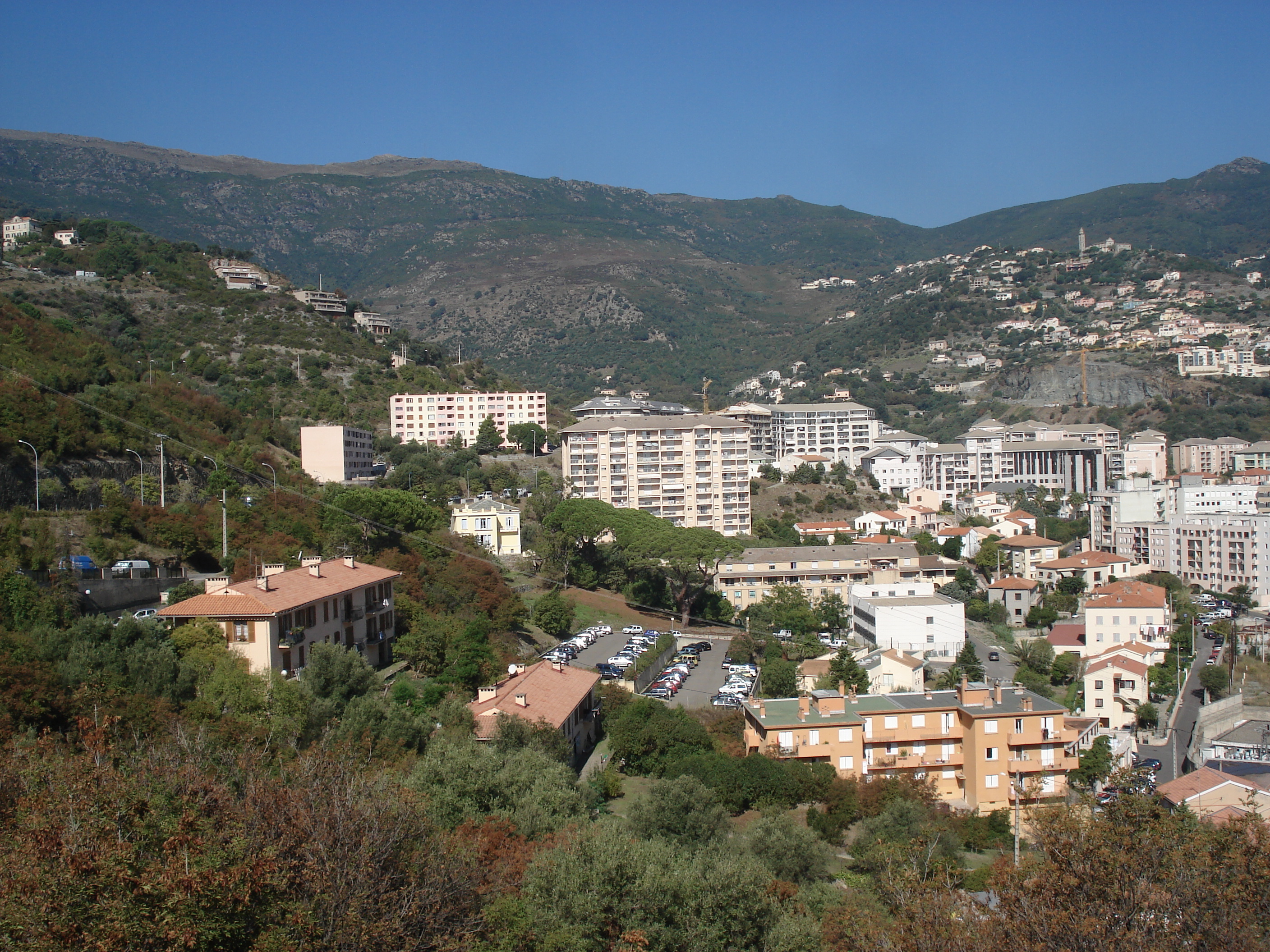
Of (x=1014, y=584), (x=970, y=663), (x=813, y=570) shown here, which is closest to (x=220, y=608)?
(x=970, y=663)

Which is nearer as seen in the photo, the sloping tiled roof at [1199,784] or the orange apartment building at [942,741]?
the sloping tiled roof at [1199,784]

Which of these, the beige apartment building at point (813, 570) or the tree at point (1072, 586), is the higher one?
the beige apartment building at point (813, 570)

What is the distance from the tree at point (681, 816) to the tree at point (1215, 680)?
2643 centimetres

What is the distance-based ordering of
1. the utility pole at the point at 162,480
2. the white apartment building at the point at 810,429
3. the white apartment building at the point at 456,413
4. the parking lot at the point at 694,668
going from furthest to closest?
the white apartment building at the point at 810,429, the white apartment building at the point at 456,413, the parking lot at the point at 694,668, the utility pole at the point at 162,480

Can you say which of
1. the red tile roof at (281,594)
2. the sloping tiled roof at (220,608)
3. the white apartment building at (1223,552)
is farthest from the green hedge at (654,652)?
the white apartment building at (1223,552)

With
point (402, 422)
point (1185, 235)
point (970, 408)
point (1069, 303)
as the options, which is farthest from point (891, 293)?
point (402, 422)

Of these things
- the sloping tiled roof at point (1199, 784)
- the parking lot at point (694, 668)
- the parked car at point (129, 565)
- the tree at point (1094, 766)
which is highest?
the parked car at point (129, 565)

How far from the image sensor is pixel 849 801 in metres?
20.2

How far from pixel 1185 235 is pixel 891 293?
72.8 metres

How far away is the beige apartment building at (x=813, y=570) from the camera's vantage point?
44.2m

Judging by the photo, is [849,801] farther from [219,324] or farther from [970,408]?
[970,408]

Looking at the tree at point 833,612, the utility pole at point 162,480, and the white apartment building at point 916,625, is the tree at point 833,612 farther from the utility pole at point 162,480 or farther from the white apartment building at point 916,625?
the utility pole at point 162,480

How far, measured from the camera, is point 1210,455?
78750 millimetres

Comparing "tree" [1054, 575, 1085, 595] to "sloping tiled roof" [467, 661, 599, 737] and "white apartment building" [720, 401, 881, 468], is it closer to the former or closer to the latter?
"white apartment building" [720, 401, 881, 468]
